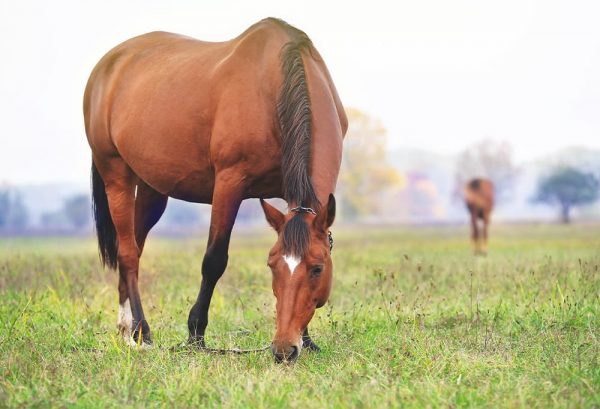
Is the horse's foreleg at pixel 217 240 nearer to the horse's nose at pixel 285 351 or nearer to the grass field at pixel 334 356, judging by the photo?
the grass field at pixel 334 356

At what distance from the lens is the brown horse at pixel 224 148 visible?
4812 millimetres

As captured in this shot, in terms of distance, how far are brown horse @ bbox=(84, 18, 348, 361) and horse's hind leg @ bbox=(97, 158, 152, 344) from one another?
0.04 feet

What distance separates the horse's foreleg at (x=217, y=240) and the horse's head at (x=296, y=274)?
0.96 meters

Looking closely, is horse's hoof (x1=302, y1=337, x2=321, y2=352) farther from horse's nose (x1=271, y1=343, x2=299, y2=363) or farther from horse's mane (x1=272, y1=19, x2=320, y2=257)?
horse's mane (x1=272, y1=19, x2=320, y2=257)

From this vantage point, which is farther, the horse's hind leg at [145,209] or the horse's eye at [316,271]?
the horse's hind leg at [145,209]

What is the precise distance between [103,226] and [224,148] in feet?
9.20

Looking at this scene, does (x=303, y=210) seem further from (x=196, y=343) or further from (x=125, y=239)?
(x=125, y=239)

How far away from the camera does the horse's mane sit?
15.3 feet

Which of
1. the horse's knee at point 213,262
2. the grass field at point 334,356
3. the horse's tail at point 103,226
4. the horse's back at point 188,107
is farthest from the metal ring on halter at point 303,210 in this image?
the horse's tail at point 103,226

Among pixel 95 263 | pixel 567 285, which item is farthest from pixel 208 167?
pixel 95 263

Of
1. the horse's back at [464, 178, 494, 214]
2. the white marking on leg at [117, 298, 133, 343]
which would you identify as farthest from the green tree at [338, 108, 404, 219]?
the white marking on leg at [117, 298, 133, 343]

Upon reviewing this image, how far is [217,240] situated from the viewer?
5.83 meters

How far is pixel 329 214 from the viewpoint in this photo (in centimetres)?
484

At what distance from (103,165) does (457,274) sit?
5.09 m
